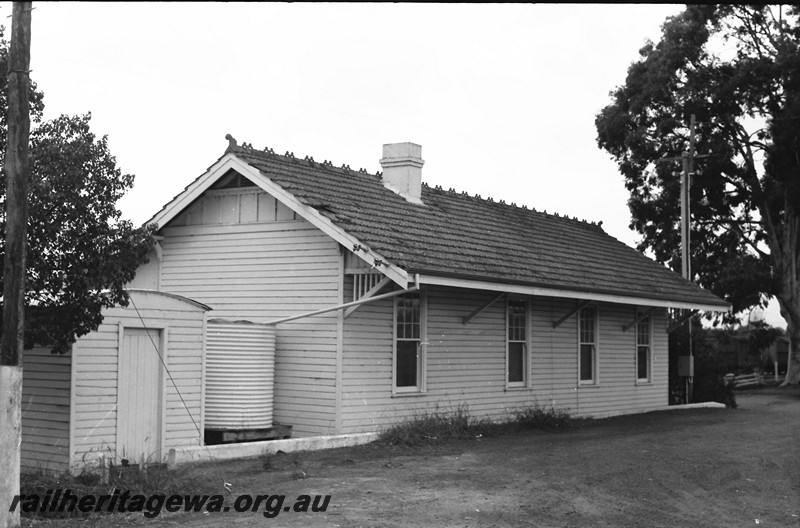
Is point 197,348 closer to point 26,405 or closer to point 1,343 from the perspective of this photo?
point 26,405

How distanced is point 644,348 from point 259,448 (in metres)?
15.0

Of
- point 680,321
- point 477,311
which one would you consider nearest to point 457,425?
point 477,311

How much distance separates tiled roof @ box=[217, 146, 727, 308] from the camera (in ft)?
58.1

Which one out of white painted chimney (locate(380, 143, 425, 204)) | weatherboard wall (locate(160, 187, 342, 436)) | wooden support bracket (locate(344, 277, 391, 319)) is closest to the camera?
wooden support bracket (locate(344, 277, 391, 319))

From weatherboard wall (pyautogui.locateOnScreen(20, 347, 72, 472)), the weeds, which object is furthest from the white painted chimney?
weatherboard wall (pyautogui.locateOnScreen(20, 347, 72, 472))

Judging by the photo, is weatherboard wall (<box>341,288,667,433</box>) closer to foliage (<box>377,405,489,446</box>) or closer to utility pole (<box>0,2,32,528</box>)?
foliage (<box>377,405,489,446</box>)

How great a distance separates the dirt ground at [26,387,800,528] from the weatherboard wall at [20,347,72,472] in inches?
81.5

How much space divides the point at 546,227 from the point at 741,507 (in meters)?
15.0

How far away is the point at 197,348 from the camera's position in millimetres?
15391

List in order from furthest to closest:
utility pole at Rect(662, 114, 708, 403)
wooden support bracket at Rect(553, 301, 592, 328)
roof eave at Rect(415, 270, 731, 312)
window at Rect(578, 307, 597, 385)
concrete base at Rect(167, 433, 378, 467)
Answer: utility pole at Rect(662, 114, 708, 403) < window at Rect(578, 307, 597, 385) < wooden support bracket at Rect(553, 301, 592, 328) < roof eave at Rect(415, 270, 731, 312) < concrete base at Rect(167, 433, 378, 467)

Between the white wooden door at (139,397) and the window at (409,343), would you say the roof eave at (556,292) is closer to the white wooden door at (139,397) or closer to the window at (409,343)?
the window at (409,343)

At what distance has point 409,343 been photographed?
18.7 meters

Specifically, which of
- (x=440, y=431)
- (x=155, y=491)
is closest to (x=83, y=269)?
(x=155, y=491)

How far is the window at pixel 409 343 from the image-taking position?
1847cm
